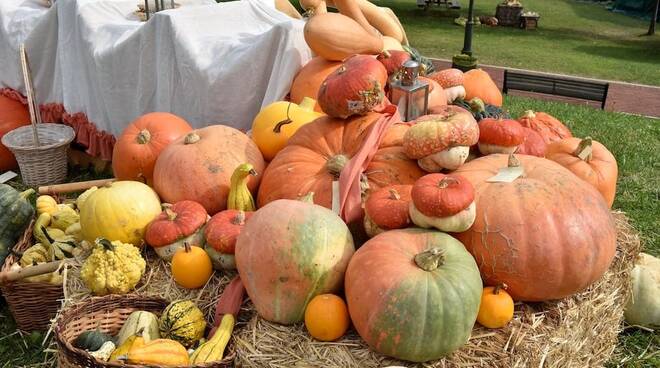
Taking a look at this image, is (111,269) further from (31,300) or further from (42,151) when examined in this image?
(42,151)

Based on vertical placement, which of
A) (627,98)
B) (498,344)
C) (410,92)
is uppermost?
(410,92)

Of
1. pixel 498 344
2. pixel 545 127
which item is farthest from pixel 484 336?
pixel 545 127

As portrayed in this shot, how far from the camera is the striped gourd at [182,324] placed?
2.33 metres

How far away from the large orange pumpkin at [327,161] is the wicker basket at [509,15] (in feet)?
58.3

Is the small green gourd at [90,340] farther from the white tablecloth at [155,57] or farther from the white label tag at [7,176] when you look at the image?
the white label tag at [7,176]

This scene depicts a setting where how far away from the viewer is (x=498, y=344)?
2.14 m

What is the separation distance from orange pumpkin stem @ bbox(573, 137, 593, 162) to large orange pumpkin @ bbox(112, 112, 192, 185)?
7.61ft

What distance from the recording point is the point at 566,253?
2227mm

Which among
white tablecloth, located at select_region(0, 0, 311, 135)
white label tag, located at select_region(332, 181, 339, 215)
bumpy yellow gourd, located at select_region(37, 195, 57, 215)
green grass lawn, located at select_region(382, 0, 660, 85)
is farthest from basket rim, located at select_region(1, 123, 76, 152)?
green grass lawn, located at select_region(382, 0, 660, 85)

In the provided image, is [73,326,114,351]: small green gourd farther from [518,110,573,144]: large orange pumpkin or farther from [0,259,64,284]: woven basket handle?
[518,110,573,144]: large orange pumpkin

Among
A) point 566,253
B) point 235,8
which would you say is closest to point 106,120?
point 235,8

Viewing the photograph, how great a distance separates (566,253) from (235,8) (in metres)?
3.58

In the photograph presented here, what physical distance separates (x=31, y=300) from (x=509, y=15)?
18763 mm

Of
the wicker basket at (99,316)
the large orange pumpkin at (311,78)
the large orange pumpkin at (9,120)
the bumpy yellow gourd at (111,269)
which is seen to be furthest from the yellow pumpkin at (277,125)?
the large orange pumpkin at (9,120)
